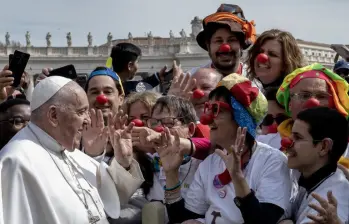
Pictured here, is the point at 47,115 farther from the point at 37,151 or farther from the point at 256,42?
the point at 256,42

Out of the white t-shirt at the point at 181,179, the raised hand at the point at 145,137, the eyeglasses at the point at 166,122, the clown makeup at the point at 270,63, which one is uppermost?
the clown makeup at the point at 270,63

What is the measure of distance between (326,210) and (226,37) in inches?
90.6

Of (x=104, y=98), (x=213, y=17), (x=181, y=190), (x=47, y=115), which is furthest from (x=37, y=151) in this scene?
(x=213, y=17)

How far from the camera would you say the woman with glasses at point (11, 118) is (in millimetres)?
5777

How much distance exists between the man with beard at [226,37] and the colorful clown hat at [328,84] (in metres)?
0.93

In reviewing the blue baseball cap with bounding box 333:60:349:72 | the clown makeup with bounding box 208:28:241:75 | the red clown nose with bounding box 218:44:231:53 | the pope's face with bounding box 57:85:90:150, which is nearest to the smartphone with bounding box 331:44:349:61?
the blue baseball cap with bounding box 333:60:349:72

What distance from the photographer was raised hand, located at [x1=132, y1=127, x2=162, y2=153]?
14.3 feet

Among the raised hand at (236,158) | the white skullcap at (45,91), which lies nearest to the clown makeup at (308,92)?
the raised hand at (236,158)

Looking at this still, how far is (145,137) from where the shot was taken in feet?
14.6

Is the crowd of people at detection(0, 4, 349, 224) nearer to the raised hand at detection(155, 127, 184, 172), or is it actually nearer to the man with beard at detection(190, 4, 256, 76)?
the raised hand at detection(155, 127, 184, 172)

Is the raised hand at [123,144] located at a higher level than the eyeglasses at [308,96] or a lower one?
lower

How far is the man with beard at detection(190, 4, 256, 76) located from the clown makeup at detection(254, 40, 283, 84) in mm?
219

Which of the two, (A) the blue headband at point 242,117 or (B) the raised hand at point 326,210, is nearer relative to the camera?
(B) the raised hand at point 326,210

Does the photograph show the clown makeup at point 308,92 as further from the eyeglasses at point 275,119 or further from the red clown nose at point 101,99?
the red clown nose at point 101,99
